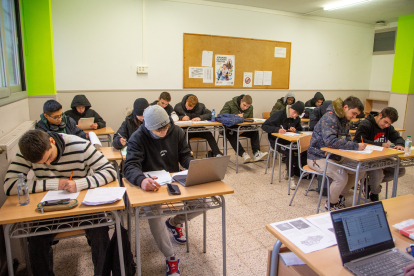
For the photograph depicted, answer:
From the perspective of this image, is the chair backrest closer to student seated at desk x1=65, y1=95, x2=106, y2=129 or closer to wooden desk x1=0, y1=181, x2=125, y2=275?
wooden desk x1=0, y1=181, x2=125, y2=275

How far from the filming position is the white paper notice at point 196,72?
17.7 ft

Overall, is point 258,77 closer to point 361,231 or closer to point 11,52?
point 11,52

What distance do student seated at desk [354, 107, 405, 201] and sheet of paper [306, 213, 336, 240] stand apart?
6.71ft

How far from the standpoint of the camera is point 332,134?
2.94m

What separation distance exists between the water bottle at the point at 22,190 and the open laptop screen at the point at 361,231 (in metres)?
1.58

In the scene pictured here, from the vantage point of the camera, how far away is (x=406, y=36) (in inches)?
248

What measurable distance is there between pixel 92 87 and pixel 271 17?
380 cm

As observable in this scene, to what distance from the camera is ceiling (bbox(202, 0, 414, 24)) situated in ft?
17.3

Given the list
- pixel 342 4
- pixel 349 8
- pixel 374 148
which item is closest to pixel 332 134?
pixel 374 148

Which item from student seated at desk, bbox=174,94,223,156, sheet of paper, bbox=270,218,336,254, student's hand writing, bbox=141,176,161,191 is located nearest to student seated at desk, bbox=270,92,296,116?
student seated at desk, bbox=174,94,223,156

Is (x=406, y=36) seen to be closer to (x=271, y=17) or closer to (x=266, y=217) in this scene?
(x=271, y=17)

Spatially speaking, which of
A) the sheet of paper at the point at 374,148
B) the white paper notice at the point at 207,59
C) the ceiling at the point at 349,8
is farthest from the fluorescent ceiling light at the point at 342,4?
the sheet of paper at the point at 374,148

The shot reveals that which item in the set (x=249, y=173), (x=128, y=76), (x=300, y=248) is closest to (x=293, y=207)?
(x=249, y=173)

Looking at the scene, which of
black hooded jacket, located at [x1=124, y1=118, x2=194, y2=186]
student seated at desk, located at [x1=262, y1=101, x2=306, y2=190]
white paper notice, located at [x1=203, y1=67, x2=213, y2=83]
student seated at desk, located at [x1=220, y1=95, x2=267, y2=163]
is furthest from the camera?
white paper notice, located at [x1=203, y1=67, x2=213, y2=83]
